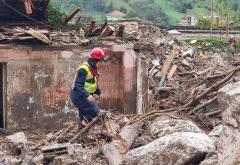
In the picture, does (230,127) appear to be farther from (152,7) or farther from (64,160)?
(152,7)

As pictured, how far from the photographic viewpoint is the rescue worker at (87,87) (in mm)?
8203

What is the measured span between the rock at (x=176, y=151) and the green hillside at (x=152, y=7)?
62449mm

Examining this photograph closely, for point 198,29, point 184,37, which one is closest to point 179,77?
point 184,37

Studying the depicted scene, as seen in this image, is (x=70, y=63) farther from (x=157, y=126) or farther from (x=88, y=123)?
(x=157, y=126)

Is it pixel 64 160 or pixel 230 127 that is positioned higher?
pixel 230 127

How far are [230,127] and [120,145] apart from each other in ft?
9.09

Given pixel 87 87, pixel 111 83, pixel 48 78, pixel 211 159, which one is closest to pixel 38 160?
pixel 87 87

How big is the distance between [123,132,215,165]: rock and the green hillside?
205ft

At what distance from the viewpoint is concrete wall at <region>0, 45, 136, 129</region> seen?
42.2 ft

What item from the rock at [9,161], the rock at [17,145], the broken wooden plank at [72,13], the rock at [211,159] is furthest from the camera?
the broken wooden plank at [72,13]

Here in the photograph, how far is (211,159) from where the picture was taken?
5.27 metres

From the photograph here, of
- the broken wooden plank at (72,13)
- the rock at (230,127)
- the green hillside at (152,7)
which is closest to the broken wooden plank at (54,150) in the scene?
the rock at (230,127)

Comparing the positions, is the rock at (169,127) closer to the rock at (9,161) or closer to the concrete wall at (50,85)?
the rock at (9,161)

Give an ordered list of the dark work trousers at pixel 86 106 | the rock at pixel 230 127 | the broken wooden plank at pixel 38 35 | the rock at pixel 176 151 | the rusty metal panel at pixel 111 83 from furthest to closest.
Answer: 1. the rusty metal panel at pixel 111 83
2. the broken wooden plank at pixel 38 35
3. the dark work trousers at pixel 86 106
4. the rock at pixel 176 151
5. the rock at pixel 230 127
